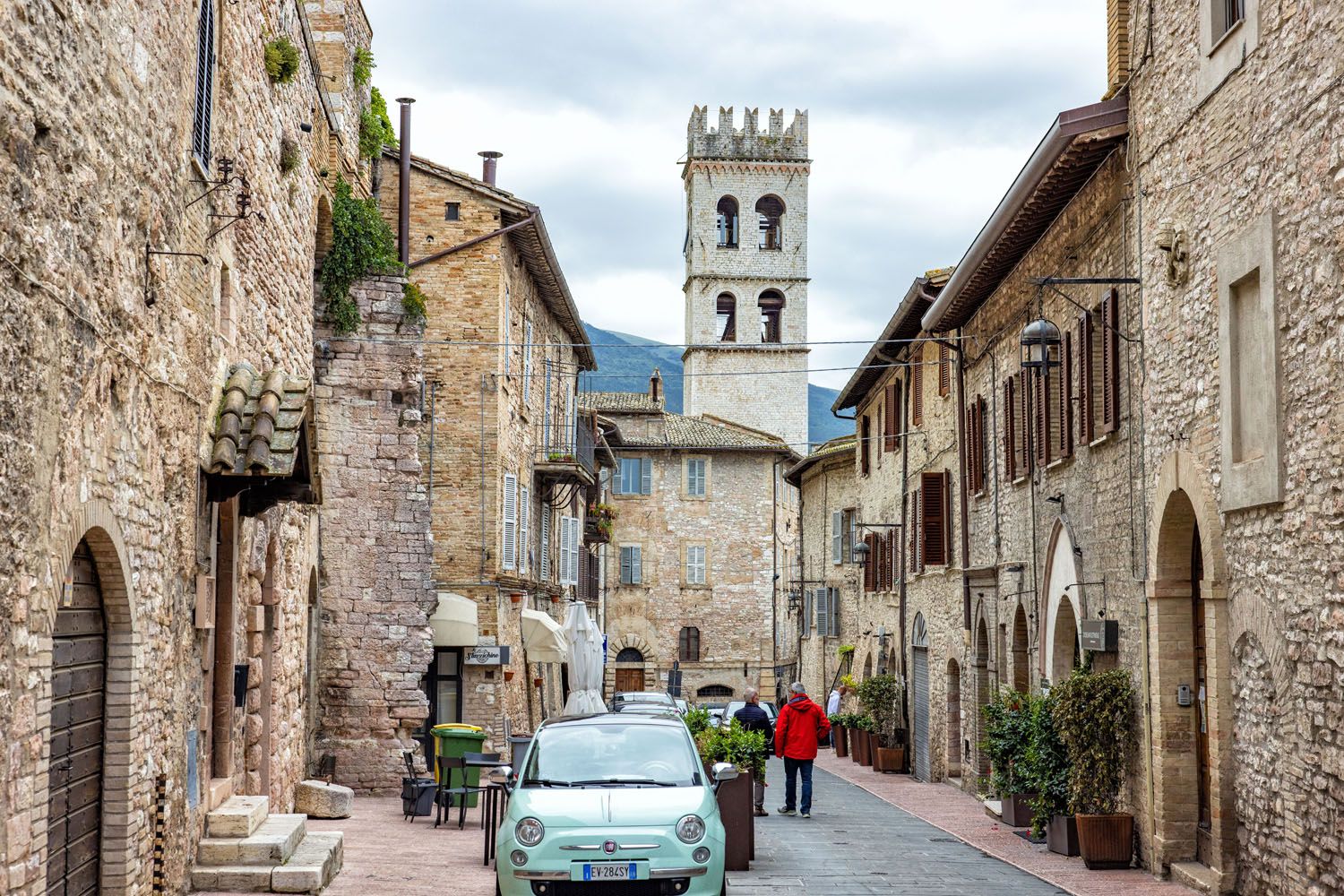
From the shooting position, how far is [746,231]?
72312 millimetres

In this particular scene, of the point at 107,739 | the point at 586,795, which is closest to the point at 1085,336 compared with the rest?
the point at 586,795

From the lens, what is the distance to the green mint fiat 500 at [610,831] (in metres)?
9.82

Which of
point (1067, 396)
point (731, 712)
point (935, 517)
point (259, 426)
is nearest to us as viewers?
point (259, 426)

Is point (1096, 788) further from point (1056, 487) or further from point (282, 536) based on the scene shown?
point (282, 536)

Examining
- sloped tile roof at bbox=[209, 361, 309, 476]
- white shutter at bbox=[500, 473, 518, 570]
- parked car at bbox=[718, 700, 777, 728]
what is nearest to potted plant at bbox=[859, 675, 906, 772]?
parked car at bbox=[718, 700, 777, 728]

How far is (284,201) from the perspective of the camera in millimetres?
14828

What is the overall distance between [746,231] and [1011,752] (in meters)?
57.2

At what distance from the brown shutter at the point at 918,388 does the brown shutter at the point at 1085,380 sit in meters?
10.8

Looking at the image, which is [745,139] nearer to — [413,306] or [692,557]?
[692,557]

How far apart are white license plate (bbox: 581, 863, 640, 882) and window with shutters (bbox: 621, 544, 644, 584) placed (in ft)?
144

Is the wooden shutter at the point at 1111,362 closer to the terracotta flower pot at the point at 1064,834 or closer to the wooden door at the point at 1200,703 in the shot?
the wooden door at the point at 1200,703

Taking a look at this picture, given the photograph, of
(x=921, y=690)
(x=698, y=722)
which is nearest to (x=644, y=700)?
(x=921, y=690)

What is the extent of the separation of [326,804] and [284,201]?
256 inches

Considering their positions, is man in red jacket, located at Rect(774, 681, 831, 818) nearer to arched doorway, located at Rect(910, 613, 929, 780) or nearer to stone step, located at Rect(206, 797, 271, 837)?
stone step, located at Rect(206, 797, 271, 837)
